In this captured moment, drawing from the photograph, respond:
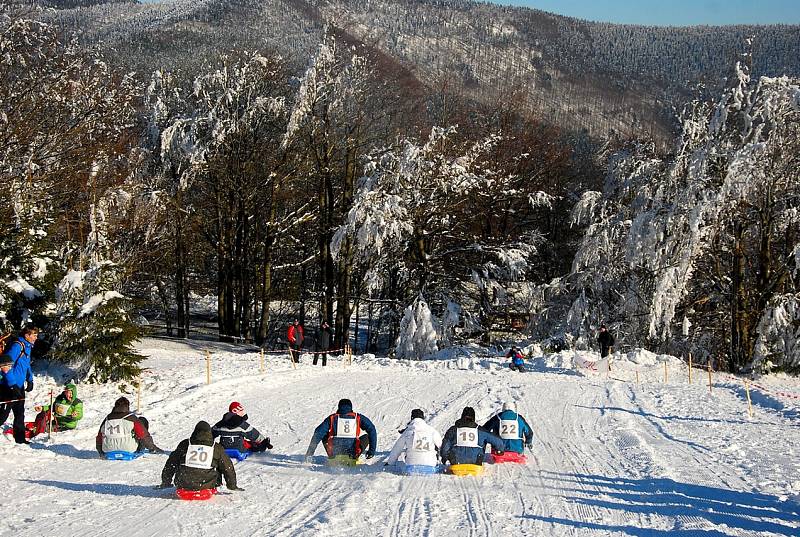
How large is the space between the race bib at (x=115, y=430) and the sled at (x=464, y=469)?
4991 mm

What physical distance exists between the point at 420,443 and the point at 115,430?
15.4ft

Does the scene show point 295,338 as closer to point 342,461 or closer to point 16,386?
A: point 16,386

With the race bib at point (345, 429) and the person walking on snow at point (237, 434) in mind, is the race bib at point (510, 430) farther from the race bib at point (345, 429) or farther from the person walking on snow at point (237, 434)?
the person walking on snow at point (237, 434)

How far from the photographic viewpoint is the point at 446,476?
35.2ft

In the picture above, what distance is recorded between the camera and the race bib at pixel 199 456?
30.1 ft

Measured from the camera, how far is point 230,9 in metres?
116

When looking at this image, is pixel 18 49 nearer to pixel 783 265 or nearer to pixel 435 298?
pixel 435 298

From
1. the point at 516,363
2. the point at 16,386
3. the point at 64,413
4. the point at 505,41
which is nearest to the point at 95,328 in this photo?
the point at 64,413

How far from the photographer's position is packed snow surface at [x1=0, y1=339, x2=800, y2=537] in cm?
814

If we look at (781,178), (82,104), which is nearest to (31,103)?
(82,104)

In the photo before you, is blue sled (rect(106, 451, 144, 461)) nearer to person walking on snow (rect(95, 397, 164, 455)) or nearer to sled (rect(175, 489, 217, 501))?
person walking on snow (rect(95, 397, 164, 455))

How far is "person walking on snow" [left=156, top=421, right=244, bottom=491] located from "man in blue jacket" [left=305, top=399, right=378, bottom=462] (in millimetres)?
2215

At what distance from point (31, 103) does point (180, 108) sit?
1343cm

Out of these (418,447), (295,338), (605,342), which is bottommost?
(418,447)
